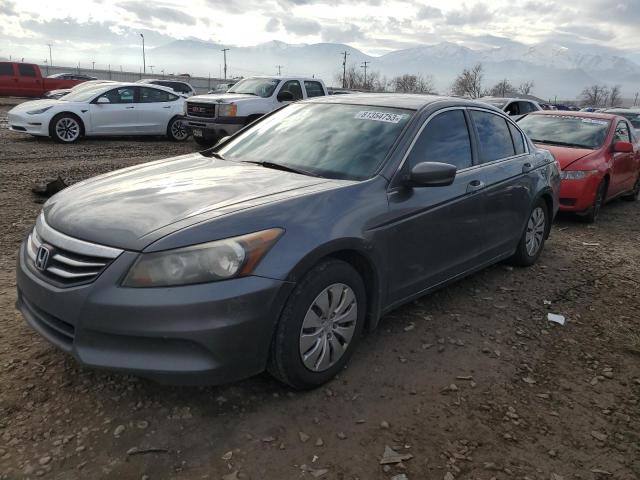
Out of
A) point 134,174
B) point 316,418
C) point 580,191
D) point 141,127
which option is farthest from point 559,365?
point 141,127

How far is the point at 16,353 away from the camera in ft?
10.8

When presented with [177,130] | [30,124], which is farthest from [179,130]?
[30,124]

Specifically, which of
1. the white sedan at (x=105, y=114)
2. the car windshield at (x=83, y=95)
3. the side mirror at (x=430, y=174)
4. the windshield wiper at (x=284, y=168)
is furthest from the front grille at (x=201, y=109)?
the side mirror at (x=430, y=174)

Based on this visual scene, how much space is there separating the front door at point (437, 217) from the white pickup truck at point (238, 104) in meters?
8.61

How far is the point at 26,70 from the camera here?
24.0 metres

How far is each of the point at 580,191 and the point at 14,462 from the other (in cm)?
716

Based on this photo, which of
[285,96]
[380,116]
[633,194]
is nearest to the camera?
[380,116]

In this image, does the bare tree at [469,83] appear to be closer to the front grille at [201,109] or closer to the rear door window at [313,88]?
the rear door window at [313,88]

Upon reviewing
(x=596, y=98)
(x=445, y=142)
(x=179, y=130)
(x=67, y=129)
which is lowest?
(x=179, y=130)

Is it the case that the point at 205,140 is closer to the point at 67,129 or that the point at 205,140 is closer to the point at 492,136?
the point at 67,129

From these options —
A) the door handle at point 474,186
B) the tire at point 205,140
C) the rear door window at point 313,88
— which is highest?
the rear door window at point 313,88

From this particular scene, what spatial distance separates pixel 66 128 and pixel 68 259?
11.0 m

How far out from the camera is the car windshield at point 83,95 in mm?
12742

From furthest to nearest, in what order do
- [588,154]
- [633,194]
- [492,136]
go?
[633,194] → [588,154] → [492,136]
